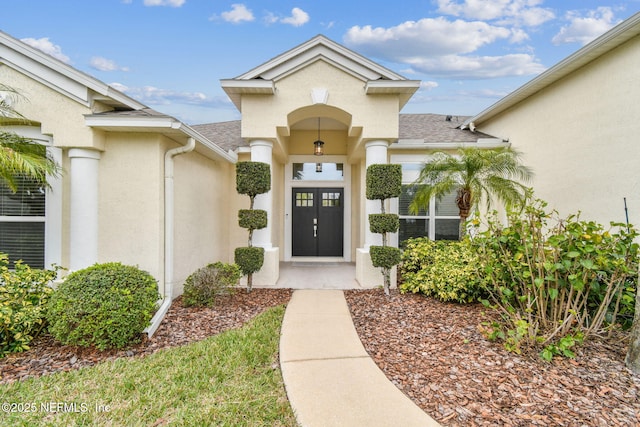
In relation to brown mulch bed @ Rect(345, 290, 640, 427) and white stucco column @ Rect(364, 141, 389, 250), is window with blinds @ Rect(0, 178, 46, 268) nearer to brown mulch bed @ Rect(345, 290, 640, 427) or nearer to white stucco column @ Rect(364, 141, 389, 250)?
brown mulch bed @ Rect(345, 290, 640, 427)

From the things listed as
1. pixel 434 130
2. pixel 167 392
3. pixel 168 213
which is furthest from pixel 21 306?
pixel 434 130

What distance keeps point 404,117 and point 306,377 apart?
1100 cm

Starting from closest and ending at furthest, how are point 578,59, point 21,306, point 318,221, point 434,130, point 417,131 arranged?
point 21,306
point 578,59
point 417,131
point 434,130
point 318,221

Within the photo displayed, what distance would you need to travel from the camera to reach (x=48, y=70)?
501cm

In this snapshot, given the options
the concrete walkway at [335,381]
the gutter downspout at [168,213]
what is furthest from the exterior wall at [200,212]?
the concrete walkway at [335,381]

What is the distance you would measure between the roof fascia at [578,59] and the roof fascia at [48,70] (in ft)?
29.0

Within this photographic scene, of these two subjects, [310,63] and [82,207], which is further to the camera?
[310,63]

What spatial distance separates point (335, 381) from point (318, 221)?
7.16 metres

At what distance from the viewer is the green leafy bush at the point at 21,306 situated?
12.5ft

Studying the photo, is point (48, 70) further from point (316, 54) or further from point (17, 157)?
point (316, 54)

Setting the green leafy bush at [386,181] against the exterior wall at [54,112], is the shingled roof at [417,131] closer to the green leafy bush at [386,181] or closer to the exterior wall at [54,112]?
the green leafy bush at [386,181]

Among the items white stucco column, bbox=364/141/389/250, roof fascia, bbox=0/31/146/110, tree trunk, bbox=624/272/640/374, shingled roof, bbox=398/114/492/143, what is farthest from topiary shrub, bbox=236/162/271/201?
tree trunk, bbox=624/272/640/374

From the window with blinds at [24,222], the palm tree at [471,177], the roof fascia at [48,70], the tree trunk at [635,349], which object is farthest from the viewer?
the palm tree at [471,177]

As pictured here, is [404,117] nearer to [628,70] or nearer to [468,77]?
[468,77]
